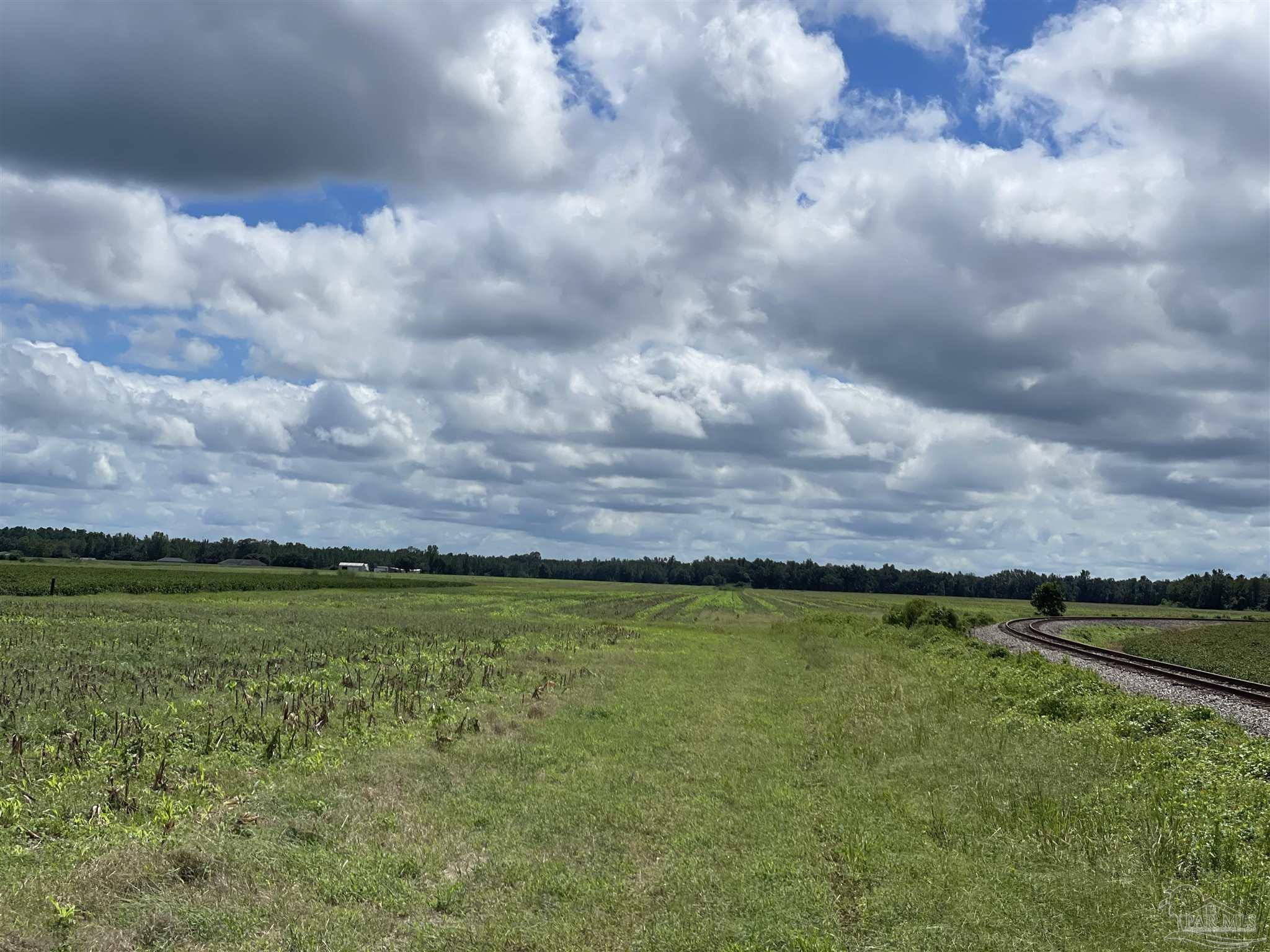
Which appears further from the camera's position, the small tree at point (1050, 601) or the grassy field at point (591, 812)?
the small tree at point (1050, 601)

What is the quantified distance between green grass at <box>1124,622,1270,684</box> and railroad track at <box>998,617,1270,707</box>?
1063 millimetres

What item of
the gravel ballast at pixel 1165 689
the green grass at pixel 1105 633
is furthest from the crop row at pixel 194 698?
the green grass at pixel 1105 633

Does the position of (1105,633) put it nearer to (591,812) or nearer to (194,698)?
(591,812)

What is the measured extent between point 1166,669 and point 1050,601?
6895cm

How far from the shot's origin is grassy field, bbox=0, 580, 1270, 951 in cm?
916

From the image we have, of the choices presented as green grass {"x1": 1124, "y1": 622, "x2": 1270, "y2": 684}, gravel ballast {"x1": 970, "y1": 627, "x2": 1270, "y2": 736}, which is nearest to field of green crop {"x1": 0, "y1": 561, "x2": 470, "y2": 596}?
gravel ballast {"x1": 970, "y1": 627, "x2": 1270, "y2": 736}

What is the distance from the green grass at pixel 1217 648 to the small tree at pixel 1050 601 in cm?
3793

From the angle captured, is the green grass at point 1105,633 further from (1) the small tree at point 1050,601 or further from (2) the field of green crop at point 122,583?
(2) the field of green crop at point 122,583

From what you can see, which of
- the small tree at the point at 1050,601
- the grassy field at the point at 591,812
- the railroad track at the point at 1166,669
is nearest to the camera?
the grassy field at the point at 591,812

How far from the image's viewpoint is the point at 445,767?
1518 cm

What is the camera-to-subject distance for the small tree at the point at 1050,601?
10044 centimetres

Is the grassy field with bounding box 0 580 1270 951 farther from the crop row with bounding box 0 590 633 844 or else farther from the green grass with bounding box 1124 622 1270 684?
the green grass with bounding box 1124 622 1270 684

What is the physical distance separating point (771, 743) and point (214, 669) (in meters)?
15.1

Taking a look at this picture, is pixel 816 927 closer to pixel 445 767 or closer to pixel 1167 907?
pixel 1167 907
